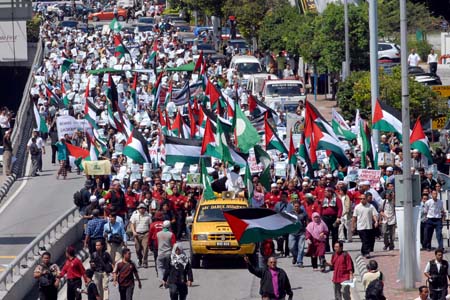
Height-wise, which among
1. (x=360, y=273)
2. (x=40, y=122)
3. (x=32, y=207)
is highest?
(x=40, y=122)

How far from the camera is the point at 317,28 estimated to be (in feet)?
187

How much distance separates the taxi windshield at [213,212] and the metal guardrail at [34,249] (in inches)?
117

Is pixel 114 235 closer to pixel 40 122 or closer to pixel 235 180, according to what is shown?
pixel 235 180

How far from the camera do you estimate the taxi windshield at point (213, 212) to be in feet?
97.1

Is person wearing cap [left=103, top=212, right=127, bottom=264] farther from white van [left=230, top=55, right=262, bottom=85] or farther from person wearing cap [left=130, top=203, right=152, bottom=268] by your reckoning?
white van [left=230, top=55, right=262, bottom=85]

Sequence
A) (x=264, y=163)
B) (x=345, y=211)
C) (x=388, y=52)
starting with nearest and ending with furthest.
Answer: (x=345, y=211) → (x=264, y=163) → (x=388, y=52)

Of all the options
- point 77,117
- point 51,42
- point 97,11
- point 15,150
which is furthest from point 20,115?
point 97,11

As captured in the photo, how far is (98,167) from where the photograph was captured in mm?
36156

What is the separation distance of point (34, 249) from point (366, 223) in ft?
20.4

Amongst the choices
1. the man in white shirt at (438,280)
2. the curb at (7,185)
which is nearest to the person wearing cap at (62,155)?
the curb at (7,185)

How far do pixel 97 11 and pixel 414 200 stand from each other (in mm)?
84860

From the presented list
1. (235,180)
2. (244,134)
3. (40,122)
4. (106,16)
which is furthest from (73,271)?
(106,16)

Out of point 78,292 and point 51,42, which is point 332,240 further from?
point 51,42

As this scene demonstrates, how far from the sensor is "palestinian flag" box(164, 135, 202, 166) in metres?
35.1
